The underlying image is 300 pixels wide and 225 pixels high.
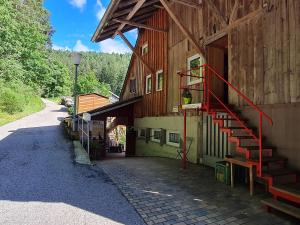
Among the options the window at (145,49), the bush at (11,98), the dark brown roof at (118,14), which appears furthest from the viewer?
the bush at (11,98)

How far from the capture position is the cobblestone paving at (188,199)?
4.78m

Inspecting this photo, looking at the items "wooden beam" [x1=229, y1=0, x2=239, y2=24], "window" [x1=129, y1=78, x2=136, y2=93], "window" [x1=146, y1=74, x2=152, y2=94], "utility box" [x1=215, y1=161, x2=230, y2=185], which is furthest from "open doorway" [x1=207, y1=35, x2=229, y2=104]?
"window" [x1=129, y1=78, x2=136, y2=93]

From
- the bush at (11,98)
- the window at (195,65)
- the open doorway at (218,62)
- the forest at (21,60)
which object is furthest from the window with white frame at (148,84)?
the bush at (11,98)

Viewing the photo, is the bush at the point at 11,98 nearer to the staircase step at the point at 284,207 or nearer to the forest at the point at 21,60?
the forest at the point at 21,60

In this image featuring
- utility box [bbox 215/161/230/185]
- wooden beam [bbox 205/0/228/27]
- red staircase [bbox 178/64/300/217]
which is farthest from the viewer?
wooden beam [bbox 205/0/228/27]

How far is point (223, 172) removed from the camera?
A: 284 inches

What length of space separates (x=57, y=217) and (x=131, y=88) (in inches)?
570

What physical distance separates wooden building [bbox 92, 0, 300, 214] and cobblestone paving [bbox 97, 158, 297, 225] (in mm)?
671

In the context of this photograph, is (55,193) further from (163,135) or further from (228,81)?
(163,135)

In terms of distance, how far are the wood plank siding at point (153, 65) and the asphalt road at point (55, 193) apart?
543 cm

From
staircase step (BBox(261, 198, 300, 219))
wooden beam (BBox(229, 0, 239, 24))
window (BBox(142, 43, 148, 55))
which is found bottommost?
staircase step (BBox(261, 198, 300, 219))

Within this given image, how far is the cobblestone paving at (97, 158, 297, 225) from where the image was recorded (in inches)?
188

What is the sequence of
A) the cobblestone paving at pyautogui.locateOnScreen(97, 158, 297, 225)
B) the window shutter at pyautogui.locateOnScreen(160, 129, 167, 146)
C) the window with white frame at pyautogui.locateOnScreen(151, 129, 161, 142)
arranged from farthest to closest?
the window with white frame at pyautogui.locateOnScreen(151, 129, 161, 142), the window shutter at pyautogui.locateOnScreen(160, 129, 167, 146), the cobblestone paving at pyautogui.locateOnScreen(97, 158, 297, 225)

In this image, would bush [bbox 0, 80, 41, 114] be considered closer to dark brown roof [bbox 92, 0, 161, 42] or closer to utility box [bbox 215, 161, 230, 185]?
dark brown roof [bbox 92, 0, 161, 42]
